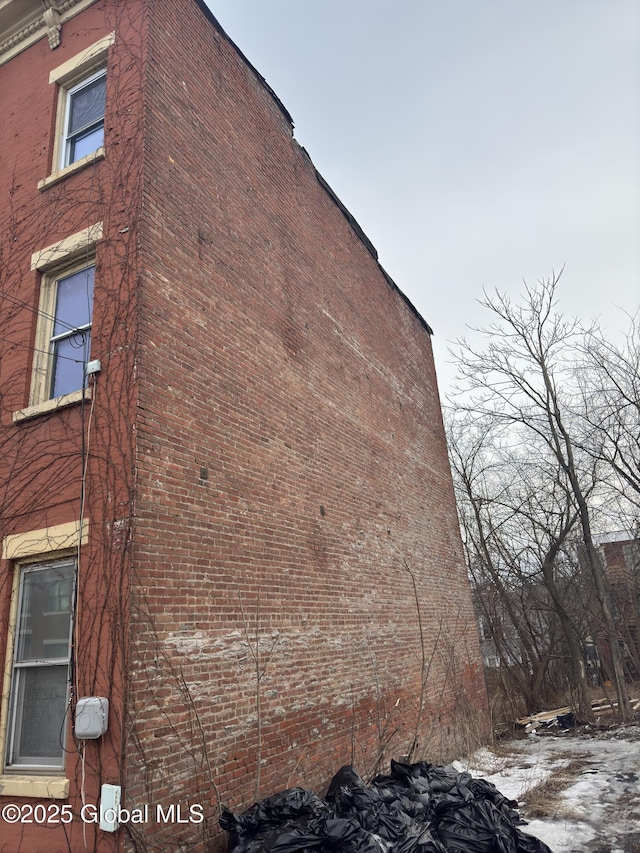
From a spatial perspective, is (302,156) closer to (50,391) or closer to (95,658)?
(50,391)

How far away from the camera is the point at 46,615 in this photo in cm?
512

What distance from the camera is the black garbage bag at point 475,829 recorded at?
15.7ft

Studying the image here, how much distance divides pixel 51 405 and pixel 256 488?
7.68ft

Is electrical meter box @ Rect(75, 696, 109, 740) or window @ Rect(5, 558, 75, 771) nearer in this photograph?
electrical meter box @ Rect(75, 696, 109, 740)

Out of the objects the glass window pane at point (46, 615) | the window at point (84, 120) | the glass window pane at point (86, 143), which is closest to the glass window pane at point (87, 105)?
the window at point (84, 120)

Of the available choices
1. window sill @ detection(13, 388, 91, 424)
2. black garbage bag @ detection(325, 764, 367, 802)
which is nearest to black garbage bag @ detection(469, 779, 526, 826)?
black garbage bag @ detection(325, 764, 367, 802)

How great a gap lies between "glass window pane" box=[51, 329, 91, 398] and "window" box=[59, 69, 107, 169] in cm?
256

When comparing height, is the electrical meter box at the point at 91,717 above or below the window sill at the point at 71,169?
below

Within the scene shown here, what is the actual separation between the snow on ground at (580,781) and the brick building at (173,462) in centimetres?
147

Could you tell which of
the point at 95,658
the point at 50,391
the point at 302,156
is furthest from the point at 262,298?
the point at 95,658

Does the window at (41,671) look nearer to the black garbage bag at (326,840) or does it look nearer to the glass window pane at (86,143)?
the black garbage bag at (326,840)

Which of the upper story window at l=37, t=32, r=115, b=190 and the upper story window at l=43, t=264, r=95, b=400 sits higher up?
the upper story window at l=37, t=32, r=115, b=190

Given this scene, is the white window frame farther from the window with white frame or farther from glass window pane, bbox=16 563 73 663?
the window with white frame

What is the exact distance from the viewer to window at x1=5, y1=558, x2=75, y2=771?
479 cm
